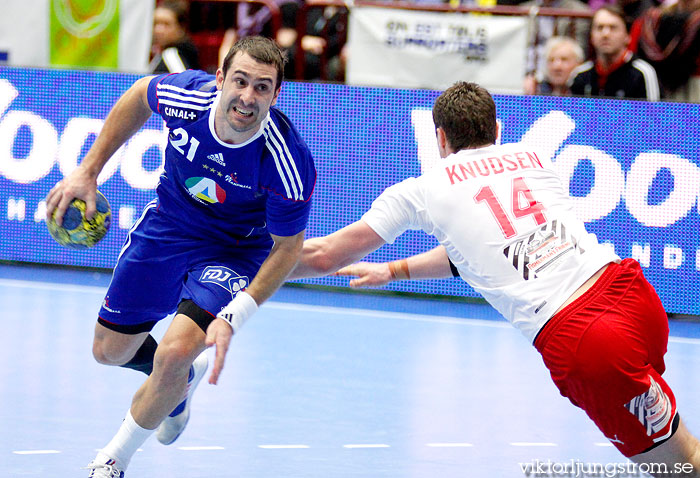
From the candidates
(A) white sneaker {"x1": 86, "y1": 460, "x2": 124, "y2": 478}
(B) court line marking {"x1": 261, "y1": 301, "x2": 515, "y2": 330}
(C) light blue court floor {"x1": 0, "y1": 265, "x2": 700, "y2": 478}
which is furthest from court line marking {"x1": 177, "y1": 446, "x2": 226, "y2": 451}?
(B) court line marking {"x1": 261, "y1": 301, "x2": 515, "y2": 330}

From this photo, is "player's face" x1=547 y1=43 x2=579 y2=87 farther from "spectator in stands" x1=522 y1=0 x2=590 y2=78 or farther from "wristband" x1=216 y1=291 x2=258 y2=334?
"wristband" x1=216 y1=291 x2=258 y2=334

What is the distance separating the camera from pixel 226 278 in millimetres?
4383

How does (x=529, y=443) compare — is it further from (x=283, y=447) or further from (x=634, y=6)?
(x=634, y=6)

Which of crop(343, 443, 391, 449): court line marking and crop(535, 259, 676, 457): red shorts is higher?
crop(535, 259, 676, 457): red shorts

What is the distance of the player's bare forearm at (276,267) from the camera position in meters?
4.04

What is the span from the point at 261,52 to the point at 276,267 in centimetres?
87

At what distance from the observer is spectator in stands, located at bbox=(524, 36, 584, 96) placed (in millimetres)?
8641

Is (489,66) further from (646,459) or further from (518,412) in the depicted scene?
(646,459)

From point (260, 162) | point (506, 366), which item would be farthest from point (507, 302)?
point (506, 366)

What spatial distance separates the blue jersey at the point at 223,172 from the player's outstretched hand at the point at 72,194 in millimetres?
443

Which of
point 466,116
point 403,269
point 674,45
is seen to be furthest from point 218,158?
point 674,45

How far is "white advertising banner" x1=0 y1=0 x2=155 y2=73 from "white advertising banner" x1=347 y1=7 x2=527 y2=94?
1945 mm

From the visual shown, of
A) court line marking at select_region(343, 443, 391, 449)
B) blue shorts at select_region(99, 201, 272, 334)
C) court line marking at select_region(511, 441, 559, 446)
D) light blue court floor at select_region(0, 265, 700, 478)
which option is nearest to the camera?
blue shorts at select_region(99, 201, 272, 334)

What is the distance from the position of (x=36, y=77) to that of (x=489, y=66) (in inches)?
156
